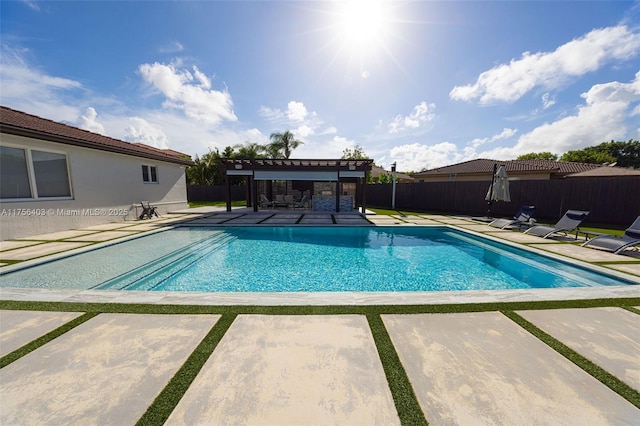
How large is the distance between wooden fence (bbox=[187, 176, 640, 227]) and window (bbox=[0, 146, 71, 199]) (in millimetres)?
21755

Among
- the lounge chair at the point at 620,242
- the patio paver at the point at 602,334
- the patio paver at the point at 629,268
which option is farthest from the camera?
the lounge chair at the point at 620,242

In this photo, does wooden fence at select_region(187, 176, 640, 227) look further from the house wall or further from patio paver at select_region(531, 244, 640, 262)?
the house wall

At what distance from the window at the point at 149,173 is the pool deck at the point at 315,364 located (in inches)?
528

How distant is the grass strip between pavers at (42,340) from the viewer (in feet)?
8.14

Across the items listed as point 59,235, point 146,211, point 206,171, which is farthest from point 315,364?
point 206,171

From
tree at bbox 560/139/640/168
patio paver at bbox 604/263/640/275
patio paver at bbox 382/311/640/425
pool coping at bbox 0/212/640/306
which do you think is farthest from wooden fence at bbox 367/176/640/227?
tree at bbox 560/139/640/168

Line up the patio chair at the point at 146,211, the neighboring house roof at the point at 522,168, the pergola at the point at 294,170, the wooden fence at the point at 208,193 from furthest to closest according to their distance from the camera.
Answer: the wooden fence at the point at 208,193 → the neighboring house roof at the point at 522,168 → the pergola at the point at 294,170 → the patio chair at the point at 146,211

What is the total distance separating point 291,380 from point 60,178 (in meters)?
14.3

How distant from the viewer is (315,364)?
241 cm

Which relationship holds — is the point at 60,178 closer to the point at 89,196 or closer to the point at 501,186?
the point at 89,196

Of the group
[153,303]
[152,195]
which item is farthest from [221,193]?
[153,303]

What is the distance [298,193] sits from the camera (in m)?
24.9

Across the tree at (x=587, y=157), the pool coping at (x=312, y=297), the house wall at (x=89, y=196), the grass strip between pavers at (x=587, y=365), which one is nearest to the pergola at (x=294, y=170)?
the house wall at (x=89, y=196)

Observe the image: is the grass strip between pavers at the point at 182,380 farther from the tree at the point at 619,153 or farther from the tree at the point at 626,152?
the tree at the point at 626,152
